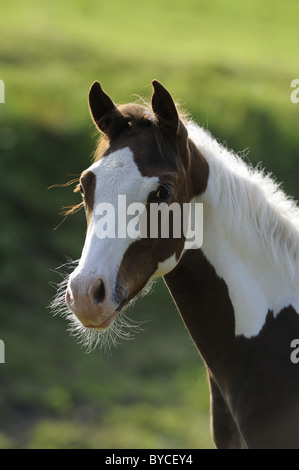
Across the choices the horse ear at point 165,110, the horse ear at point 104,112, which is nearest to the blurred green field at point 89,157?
the horse ear at point 104,112

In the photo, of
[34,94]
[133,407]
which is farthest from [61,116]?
[133,407]

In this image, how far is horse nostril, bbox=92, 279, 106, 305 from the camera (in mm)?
2973

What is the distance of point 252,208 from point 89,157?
819 cm

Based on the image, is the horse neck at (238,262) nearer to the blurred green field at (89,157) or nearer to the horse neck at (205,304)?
the horse neck at (205,304)

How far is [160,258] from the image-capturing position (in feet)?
10.7

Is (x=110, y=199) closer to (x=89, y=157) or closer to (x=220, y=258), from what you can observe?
(x=220, y=258)

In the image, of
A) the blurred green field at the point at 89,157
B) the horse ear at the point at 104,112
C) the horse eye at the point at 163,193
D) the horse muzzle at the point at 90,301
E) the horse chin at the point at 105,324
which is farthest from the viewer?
the blurred green field at the point at 89,157

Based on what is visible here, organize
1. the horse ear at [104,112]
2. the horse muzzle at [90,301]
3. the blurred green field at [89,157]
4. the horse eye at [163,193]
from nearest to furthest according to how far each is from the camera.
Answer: the horse muzzle at [90,301], the horse eye at [163,193], the horse ear at [104,112], the blurred green field at [89,157]

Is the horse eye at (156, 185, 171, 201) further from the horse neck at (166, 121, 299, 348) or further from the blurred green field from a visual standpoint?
the blurred green field

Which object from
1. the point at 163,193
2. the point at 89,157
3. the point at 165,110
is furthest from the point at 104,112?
the point at 89,157

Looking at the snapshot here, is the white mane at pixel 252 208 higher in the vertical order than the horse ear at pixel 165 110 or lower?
lower

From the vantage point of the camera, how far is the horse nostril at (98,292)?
2.97 m

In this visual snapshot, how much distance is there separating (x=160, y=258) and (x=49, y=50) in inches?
504

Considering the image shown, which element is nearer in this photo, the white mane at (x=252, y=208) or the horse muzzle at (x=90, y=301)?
the horse muzzle at (x=90, y=301)
